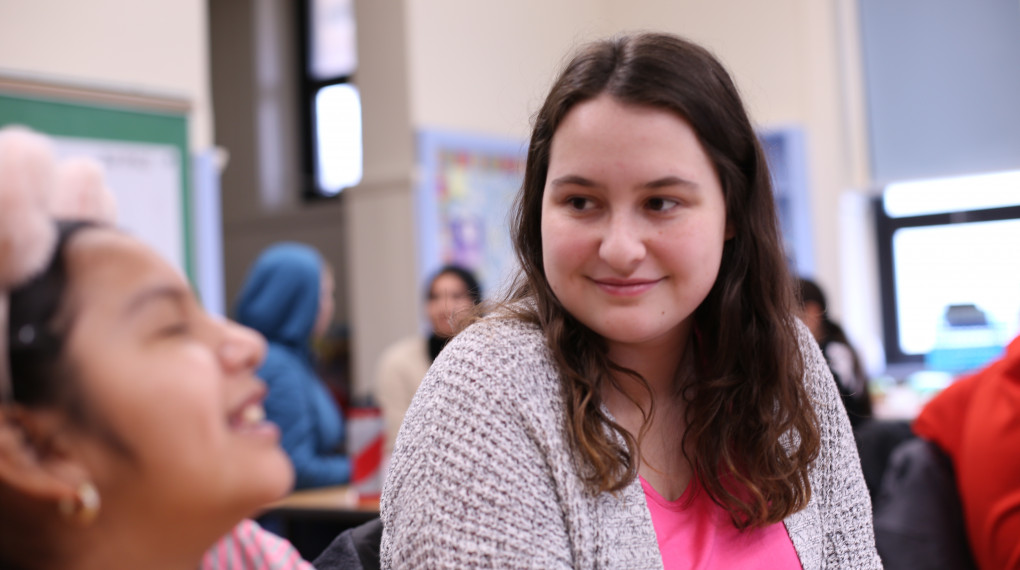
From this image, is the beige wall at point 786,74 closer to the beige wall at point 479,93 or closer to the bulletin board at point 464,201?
the beige wall at point 479,93

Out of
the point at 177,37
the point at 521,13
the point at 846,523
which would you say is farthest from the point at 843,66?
the point at 846,523

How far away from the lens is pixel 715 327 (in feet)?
4.16

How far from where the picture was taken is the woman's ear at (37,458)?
0.51 meters

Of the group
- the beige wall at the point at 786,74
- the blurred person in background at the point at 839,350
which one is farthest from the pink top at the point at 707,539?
the beige wall at the point at 786,74

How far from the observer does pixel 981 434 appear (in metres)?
1.52

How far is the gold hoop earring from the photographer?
519mm

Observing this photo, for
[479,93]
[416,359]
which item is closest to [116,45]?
[416,359]

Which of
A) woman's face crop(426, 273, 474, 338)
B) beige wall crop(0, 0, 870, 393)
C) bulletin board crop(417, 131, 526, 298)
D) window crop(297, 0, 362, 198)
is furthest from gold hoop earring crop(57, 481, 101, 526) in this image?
window crop(297, 0, 362, 198)

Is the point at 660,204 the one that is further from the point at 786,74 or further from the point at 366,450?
the point at 786,74

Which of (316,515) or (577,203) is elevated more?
(577,203)

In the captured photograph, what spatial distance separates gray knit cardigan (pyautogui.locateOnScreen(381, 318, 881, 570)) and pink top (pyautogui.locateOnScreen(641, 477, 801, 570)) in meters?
0.03

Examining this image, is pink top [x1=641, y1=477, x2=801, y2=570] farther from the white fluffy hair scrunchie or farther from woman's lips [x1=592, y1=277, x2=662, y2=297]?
the white fluffy hair scrunchie

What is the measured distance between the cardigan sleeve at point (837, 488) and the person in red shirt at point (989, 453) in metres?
0.35

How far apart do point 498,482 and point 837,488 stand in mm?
509
